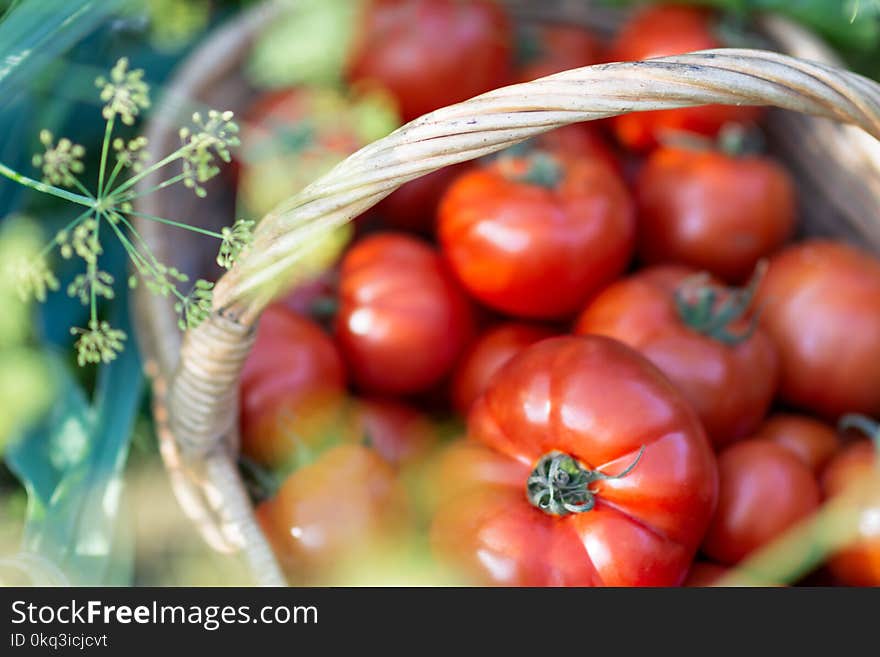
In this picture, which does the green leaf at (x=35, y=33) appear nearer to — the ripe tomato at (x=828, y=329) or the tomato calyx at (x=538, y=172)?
the tomato calyx at (x=538, y=172)

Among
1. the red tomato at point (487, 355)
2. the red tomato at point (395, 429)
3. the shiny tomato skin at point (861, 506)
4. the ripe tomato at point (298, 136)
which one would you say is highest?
the ripe tomato at point (298, 136)

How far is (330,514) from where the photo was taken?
817mm

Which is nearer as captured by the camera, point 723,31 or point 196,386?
point 196,386

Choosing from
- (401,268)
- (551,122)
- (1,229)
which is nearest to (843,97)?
(551,122)

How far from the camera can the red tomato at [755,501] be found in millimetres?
838

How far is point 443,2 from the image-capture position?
125cm

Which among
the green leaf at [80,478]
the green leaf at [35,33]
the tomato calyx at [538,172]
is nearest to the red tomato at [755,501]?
the tomato calyx at [538,172]

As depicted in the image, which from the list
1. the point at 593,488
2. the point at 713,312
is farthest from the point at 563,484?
the point at 713,312

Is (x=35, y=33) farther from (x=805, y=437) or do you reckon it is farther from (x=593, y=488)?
(x=805, y=437)

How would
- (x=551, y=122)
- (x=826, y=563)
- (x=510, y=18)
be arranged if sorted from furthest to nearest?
(x=510, y=18), (x=826, y=563), (x=551, y=122)

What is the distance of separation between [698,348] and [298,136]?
60cm

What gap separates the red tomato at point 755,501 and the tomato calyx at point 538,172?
40 centimetres
